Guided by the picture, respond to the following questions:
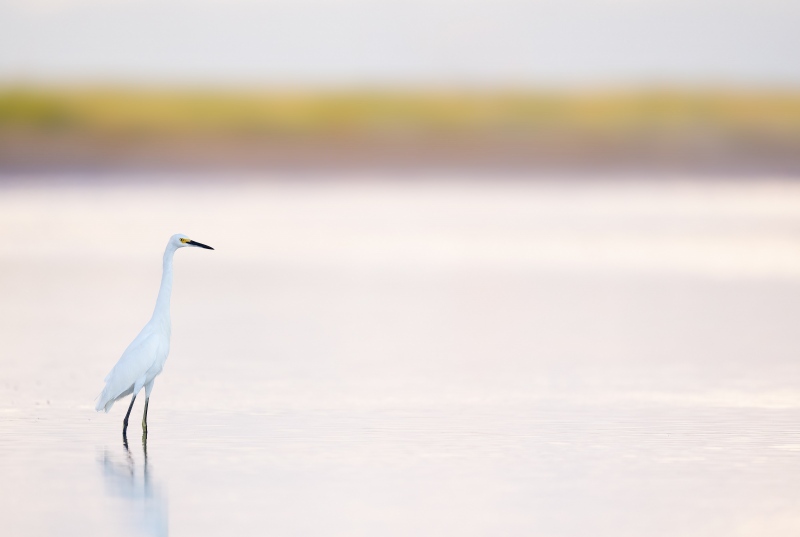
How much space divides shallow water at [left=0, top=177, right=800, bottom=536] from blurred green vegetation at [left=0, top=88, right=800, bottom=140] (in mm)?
31302

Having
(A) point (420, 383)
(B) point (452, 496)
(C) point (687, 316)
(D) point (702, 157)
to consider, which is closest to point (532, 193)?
(D) point (702, 157)

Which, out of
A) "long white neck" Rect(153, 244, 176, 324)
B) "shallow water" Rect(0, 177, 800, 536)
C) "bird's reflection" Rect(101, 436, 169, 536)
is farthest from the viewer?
"long white neck" Rect(153, 244, 176, 324)


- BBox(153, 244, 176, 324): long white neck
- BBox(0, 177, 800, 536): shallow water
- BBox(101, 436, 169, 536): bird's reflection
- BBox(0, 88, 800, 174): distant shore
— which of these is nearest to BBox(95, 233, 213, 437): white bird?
BBox(153, 244, 176, 324): long white neck

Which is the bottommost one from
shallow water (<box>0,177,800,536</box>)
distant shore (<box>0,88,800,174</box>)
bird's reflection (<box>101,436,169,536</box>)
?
bird's reflection (<box>101,436,169,536</box>)

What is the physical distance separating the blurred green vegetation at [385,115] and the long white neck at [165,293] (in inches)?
1683

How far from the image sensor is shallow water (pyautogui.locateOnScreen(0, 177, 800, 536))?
6.46m

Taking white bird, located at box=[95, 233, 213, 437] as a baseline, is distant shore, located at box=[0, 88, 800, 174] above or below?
above

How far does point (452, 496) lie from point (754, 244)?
1536cm

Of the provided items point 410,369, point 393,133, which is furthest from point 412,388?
point 393,133

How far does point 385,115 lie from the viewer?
57812 millimetres

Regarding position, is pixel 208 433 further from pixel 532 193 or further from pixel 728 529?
pixel 532 193

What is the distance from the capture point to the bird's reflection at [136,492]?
20.2 ft

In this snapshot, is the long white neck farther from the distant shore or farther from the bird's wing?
the distant shore

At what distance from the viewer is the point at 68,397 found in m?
9.16
